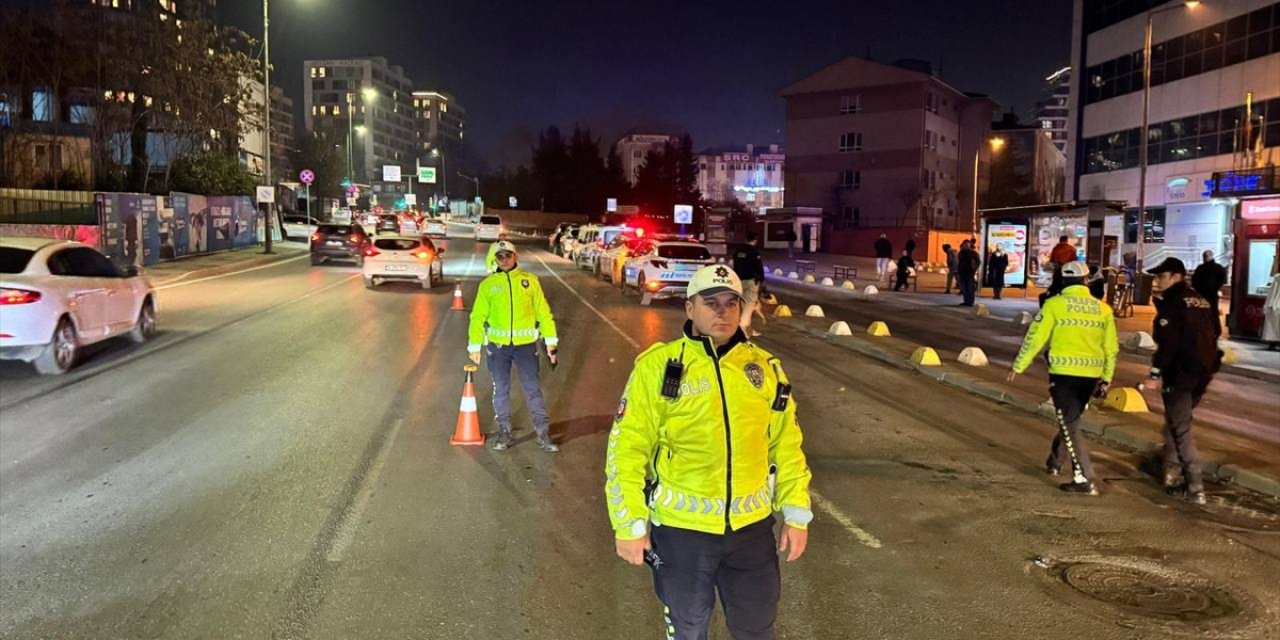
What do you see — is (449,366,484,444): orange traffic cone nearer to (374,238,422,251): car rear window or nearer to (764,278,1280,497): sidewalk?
(764,278,1280,497): sidewalk

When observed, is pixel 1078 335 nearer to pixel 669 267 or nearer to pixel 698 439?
pixel 698 439

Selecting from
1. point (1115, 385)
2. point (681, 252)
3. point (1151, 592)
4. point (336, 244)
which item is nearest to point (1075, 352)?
point (1151, 592)

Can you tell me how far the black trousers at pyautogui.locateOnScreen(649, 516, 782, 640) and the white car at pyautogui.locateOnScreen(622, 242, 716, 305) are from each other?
58.6 ft

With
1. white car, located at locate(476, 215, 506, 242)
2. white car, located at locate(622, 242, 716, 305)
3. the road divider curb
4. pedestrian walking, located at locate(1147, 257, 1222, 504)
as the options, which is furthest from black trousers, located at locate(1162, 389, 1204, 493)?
white car, located at locate(476, 215, 506, 242)

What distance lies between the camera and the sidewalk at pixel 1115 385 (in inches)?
319

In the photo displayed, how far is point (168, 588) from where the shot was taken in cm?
479

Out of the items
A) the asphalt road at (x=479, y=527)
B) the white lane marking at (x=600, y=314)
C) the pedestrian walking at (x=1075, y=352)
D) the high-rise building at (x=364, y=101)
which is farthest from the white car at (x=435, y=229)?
the high-rise building at (x=364, y=101)

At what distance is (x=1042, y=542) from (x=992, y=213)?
21919mm

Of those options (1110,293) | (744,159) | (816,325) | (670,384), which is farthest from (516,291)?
(744,159)

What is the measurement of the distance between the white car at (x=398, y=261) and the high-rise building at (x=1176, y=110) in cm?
A: 2034

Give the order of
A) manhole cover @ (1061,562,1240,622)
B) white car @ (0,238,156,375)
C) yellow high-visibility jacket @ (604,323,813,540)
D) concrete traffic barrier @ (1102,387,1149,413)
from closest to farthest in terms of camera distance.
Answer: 1. yellow high-visibility jacket @ (604,323,813,540)
2. manhole cover @ (1061,562,1240,622)
3. concrete traffic barrier @ (1102,387,1149,413)
4. white car @ (0,238,156,375)

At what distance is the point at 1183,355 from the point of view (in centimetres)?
675

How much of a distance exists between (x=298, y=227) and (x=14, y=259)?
54260mm

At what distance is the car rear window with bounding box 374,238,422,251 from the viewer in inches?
942
